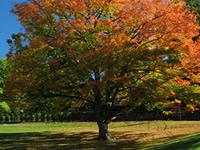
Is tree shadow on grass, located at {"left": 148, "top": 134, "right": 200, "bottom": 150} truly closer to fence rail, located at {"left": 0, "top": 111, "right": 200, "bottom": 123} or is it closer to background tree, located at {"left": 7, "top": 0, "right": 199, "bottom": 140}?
background tree, located at {"left": 7, "top": 0, "right": 199, "bottom": 140}

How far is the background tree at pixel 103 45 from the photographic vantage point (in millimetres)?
21234


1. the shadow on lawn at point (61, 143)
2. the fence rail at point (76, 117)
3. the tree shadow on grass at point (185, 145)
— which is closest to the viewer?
the tree shadow on grass at point (185, 145)

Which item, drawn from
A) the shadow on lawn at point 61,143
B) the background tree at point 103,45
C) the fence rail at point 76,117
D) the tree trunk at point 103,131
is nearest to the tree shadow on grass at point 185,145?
the shadow on lawn at point 61,143

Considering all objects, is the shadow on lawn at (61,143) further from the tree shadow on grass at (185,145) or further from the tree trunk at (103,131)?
the tree shadow on grass at (185,145)

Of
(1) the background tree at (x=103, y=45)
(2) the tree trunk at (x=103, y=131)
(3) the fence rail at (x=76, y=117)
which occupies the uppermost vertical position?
(1) the background tree at (x=103, y=45)

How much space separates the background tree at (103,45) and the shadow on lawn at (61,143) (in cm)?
277

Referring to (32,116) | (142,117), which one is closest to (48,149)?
(142,117)

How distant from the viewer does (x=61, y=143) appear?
24.4m

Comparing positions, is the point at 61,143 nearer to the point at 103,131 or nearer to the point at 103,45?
the point at 103,131

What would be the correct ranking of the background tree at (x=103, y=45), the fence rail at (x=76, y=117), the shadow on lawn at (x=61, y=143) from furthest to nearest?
the fence rail at (x=76, y=117)
the shadow on lawn at (x=61, y=143)
the background tree at (x=103, y=45)

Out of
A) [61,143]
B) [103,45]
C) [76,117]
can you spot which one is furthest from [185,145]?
[76,117]

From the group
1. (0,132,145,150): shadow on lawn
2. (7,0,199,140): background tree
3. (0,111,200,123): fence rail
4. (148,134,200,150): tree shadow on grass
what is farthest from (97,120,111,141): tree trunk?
(0,111,200,123): fence rail

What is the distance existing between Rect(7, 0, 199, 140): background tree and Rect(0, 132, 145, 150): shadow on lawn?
2770mm

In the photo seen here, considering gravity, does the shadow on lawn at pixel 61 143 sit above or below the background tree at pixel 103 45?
below
